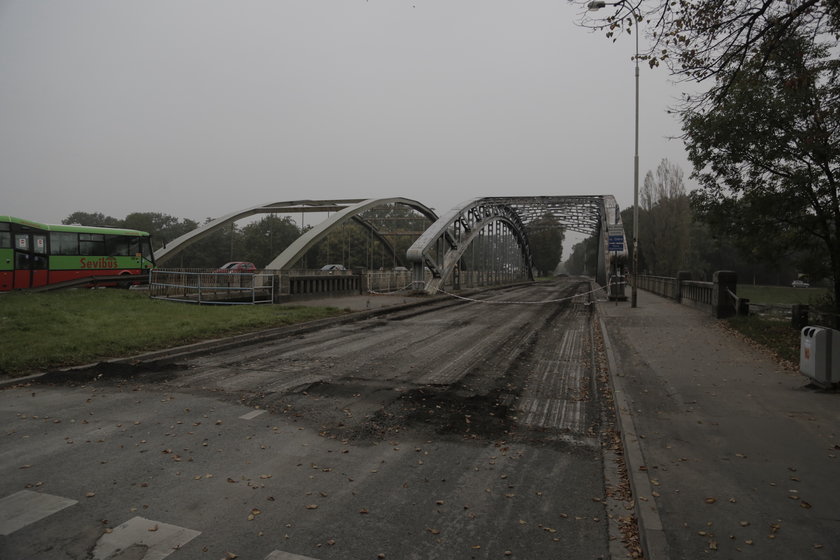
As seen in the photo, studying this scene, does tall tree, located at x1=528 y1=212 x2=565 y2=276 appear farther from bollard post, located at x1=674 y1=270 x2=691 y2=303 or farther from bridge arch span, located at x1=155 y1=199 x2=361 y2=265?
bollard post, located at x1=674 y1=270 x2=691 y2=303

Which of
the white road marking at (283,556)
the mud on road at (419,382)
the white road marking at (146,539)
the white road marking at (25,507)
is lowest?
the white road marking at (283,556)

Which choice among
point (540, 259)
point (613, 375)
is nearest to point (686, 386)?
point (613, 375)

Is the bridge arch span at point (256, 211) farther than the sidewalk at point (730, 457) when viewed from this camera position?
Yes

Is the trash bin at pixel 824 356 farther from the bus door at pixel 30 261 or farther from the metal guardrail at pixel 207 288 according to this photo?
the bus door at pixel 30 261

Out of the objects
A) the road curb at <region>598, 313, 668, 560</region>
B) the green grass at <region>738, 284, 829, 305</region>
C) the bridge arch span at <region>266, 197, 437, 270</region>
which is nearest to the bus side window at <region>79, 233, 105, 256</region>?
the bridge arch span at <region>266, 197, 437, 270</region>

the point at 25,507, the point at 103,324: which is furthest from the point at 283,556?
the point at 103,324

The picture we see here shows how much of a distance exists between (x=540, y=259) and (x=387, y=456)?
114184mm

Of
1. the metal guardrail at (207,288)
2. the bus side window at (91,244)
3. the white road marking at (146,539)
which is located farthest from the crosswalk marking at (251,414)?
the bus side window at (91,244)

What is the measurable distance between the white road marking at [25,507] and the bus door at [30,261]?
22144 millimetres

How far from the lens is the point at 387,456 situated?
4.72 meters

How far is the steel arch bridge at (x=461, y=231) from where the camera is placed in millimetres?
27547

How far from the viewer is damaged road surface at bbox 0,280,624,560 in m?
3.27

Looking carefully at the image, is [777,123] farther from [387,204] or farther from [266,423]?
[387,204]

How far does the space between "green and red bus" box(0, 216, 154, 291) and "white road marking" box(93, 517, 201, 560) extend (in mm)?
22739
